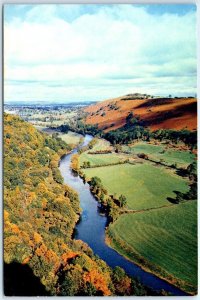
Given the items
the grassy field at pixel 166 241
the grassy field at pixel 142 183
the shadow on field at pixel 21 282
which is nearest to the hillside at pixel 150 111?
the grassy field at pixel 142 183

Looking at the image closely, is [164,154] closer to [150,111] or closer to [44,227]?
[150,111]

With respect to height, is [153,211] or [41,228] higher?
[153,211]

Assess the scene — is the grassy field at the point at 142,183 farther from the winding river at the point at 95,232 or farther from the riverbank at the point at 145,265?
the riverbank at the point at 145,265

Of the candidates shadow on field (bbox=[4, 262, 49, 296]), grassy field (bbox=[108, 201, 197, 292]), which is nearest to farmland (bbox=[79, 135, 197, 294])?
grassy field (bbox=[108, 201, 197, 292])

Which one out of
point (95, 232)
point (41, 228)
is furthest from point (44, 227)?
point (95, 232)

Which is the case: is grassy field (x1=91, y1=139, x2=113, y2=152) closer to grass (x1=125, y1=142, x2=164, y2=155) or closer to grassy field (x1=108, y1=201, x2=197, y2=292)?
grass (x1=125, y1=142, x2=164, y2=155)

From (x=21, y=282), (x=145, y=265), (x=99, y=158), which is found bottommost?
(x=21, y=282)

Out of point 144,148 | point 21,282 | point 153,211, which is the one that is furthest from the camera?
point 144,148
